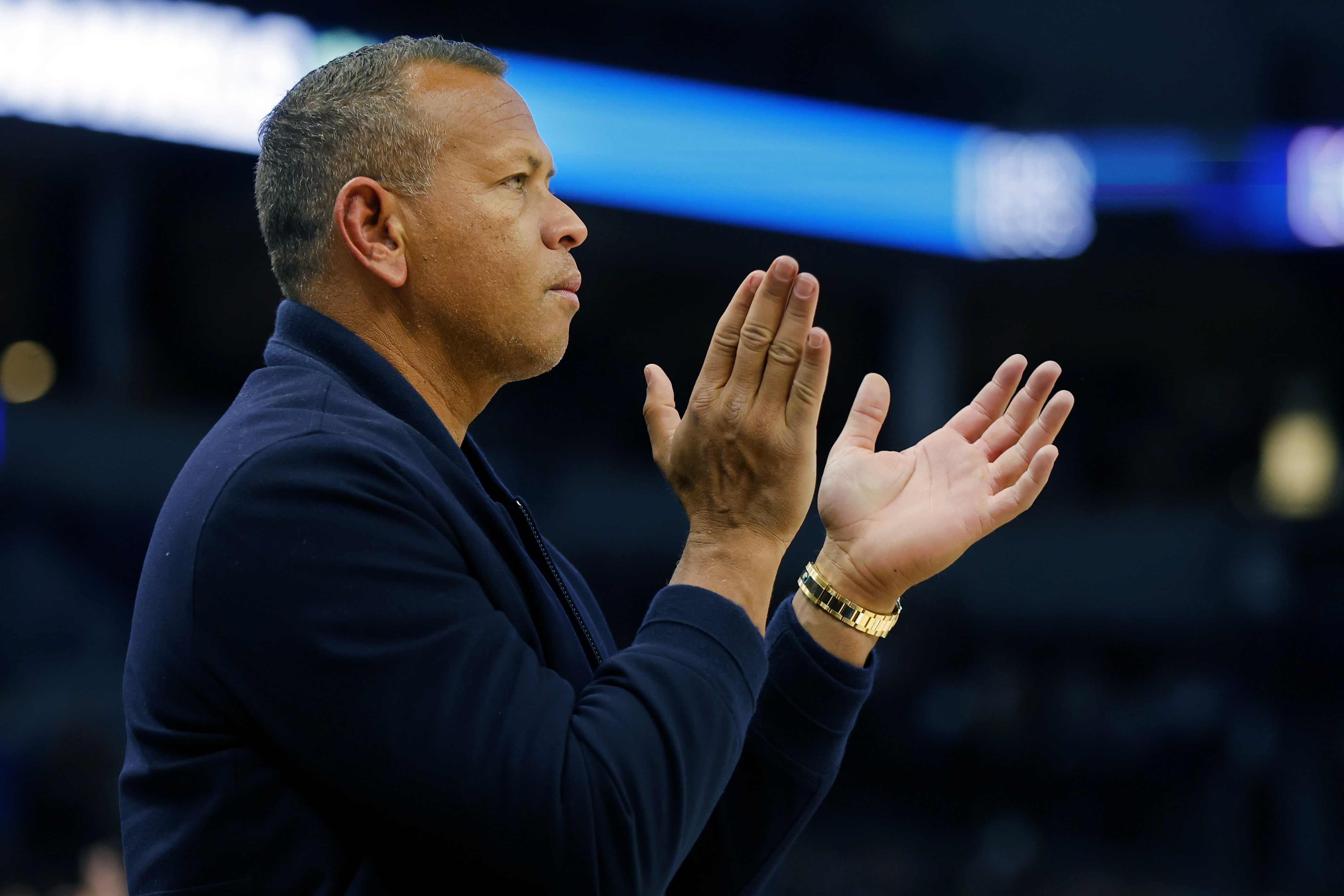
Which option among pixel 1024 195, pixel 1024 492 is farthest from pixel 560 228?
pixel 1024 195

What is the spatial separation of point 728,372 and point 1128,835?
4.33m

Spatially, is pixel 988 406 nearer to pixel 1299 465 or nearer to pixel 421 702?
pixel 421 702

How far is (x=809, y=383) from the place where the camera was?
103cm

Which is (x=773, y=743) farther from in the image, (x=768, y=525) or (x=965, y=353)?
(x=965, y=353)

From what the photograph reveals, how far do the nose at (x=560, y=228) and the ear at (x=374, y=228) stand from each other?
0.13 metres

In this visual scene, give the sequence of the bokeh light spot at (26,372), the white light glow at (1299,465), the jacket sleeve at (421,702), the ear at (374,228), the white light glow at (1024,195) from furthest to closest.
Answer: the white light glow at (1299,465) < the white light glow at (1024,195) < the bokeh light spot at (26,372) < the ear at (374,228) < the jacket sleeve at (421,702)

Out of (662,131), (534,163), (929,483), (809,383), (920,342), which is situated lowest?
(920,342)

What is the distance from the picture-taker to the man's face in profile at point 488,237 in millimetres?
1130

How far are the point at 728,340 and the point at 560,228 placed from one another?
0.23 m

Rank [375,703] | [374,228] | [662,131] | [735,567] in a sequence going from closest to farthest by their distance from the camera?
1. [375,703]
2. [735,567]
3. [374,228]
4. [662,131]

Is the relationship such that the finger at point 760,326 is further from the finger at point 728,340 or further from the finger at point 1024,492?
the finger at point 1024,492

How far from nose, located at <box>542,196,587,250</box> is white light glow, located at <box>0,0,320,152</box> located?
8.65ft

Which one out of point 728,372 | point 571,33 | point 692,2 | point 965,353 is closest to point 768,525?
point 728,372

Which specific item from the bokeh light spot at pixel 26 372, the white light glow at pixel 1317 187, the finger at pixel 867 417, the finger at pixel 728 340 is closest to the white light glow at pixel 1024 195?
the white light glow at pixel 1317 187
